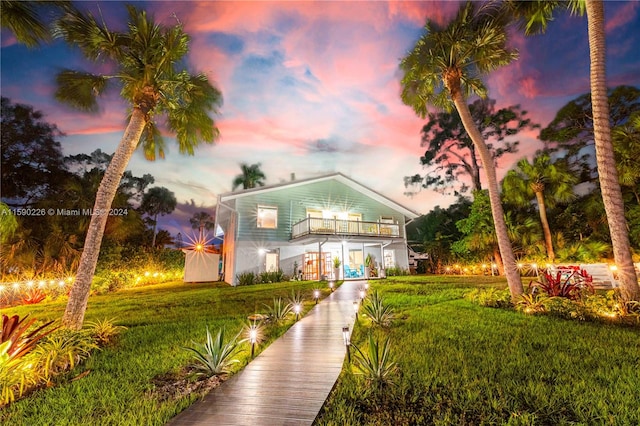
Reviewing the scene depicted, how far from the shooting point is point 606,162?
6.79 m

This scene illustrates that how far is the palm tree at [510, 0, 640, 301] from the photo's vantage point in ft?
21.1

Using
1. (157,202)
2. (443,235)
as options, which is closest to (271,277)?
(443,235)

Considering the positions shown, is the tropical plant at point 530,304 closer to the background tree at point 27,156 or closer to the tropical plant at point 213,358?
the tropical plant at point 213,358

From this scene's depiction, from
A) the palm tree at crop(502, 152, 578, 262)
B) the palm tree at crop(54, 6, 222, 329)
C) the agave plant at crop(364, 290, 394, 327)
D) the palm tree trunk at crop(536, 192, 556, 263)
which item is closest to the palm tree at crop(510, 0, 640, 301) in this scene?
the agave plant at crop(364, 290, 394, 327)

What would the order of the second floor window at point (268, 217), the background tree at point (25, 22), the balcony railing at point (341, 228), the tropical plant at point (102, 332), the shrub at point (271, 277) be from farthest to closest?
1. the second floor window at point (268, 217)
2. the balcony railing at point (341, 228)
3. the shrub at point (271, 277)
4. the background tree at point (25, 22)
5. the tropical plant at point (102, 332)

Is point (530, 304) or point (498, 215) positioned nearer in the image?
point (530, 304)

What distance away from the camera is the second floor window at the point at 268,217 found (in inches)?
722

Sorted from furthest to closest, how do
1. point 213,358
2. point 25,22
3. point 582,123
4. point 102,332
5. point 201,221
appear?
point 201,221
point 582,123
point 25,22
point 102,332
point 213,358

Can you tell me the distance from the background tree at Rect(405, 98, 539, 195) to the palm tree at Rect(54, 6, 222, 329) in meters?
22.7

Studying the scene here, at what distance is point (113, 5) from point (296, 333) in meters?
9.79

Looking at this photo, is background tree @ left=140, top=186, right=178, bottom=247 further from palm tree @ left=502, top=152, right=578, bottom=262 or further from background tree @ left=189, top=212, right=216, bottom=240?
palm tree @ left=502, top=152, right=578, bottom=262

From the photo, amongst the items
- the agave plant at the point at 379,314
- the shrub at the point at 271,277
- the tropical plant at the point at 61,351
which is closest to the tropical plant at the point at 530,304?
the agave plant at the point at 379,314

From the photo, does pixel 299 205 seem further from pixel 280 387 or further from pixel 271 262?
pixel 280 387

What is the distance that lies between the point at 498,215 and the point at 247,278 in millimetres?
13707
